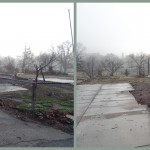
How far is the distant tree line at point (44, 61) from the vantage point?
16.2ft

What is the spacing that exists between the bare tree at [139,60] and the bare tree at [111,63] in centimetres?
25

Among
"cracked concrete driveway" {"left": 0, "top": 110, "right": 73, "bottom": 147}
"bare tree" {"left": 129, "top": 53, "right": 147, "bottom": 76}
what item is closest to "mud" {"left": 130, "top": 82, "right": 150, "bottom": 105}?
"bare tree" {"left": 129, "top": 53, "right": 147, "bottom": 76}

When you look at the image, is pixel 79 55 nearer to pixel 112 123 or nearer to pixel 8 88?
pixel 112 123

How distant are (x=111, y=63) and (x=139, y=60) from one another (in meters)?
0.51

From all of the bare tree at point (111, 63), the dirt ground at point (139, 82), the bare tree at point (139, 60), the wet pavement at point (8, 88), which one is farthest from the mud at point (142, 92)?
the wet pavement at point (8, 88)

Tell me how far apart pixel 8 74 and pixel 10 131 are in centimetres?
377

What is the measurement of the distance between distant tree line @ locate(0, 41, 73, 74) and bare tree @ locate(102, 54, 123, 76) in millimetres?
633

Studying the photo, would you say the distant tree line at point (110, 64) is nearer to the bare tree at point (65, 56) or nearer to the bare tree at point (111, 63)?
the bare tree at point (111, 63)

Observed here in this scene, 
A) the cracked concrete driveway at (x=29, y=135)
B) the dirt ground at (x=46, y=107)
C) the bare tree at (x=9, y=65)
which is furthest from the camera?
the bare tree at (x=9, y=65)

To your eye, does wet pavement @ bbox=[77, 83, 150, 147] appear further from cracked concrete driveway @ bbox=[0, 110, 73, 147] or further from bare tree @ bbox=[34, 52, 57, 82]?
bare tree @ bbox=[34, 52, 57, 82]

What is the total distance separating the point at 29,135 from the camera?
4.18 metres

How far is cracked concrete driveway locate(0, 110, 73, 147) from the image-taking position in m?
3.96

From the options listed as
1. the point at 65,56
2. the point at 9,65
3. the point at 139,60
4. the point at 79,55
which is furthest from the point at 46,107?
the point at 139,60

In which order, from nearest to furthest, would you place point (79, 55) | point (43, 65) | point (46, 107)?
point (79, 55) < point (46, 107) < point (43, 65)
